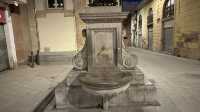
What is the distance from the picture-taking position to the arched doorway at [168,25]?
10.7 metres

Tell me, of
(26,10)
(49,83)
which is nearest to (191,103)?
(49,83)

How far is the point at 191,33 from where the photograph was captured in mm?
8523

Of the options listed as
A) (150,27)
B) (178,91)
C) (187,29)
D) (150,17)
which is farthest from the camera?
(150,27)

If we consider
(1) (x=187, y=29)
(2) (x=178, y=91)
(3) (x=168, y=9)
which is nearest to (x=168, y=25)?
(3) (x=168, y=9)

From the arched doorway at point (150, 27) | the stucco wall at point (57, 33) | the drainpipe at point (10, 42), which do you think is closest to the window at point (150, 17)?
the arched doorway at point (150, 27)

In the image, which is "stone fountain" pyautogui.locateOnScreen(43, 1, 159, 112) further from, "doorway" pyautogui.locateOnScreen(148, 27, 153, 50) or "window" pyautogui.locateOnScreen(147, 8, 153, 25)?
"window" pyautogui.locateOnScreen(147, 8, 153, 25)

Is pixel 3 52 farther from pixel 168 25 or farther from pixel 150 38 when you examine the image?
pixel 150 38

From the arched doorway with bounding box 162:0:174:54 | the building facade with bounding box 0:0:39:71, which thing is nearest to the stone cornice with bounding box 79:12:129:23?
the building facade with bounding box 0:0:39:71

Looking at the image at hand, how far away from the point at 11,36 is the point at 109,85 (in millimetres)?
6639

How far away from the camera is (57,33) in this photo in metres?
8.55

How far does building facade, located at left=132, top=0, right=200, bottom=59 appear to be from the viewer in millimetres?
8195

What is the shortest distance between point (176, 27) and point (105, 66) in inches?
327

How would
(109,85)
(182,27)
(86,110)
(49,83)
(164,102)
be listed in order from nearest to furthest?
1. (109,85)
2. (86,110)
3. (164,102)
4. (49,83)
5. (182,27)

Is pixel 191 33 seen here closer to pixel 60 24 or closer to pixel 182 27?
pixel 182 27
